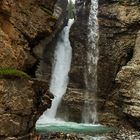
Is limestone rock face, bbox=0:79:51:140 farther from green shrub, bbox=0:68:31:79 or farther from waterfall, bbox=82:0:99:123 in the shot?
waterfall, bbox=82:0:99:123

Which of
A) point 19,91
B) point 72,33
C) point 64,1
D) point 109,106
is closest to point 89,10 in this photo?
point 72,33

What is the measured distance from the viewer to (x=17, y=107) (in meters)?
16.2

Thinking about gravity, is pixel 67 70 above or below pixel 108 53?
below

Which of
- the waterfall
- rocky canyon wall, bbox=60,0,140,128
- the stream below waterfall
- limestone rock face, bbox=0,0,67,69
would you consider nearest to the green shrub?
limestone rock face, bbox=0,0,67,69

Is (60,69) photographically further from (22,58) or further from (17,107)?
(17,107)

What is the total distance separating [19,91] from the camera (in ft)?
53.7

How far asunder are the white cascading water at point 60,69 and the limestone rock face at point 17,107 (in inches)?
1029

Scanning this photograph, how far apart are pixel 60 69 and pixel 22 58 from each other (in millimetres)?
30113

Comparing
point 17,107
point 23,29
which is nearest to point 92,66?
point 23,29

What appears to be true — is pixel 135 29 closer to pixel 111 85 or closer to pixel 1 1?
pixel 111 85

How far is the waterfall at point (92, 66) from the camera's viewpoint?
4269cm

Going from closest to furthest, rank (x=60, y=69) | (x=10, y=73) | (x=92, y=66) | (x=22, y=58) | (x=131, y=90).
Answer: (x=10, y=73)
(x=22, y=58)
(x=131, y=90)
(x=92, y=66)
(x=60, y=69)

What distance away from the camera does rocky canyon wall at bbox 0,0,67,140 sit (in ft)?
51.8

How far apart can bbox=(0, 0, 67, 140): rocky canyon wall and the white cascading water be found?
23.9 m
